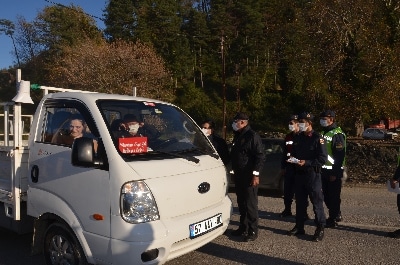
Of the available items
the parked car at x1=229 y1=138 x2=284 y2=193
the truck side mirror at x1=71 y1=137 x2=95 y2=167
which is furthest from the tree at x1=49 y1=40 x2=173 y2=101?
the truck side mirror at x1=71 y1=137 x2=95 y2=167

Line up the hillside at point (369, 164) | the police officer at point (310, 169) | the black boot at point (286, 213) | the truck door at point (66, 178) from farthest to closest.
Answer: the hillside at point (369, 164)
the black boot at point (286, 213)
the police officer at point (310, 169)
the truck door at point (66, 178)

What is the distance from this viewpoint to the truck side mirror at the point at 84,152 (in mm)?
3910

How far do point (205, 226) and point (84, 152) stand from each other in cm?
148

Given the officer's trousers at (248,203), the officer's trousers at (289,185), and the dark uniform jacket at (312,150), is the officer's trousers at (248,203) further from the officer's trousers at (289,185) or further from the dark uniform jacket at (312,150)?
the officer's trousers at (289,185)

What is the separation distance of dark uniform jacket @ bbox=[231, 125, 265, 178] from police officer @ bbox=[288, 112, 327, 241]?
1.76ft

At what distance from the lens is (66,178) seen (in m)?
4.21

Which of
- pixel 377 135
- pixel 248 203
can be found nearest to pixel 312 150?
pixel 248 203

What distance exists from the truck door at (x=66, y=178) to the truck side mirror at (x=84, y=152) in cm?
10

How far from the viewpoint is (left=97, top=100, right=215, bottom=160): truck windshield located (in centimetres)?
426

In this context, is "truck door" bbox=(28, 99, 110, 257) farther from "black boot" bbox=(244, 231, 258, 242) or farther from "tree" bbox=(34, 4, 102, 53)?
"tree" bbox=(34, 4, 102, 53)

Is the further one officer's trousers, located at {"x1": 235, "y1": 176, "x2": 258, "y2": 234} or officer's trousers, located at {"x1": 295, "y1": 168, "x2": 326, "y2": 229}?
officer's trousers, located at {"x1": 295, "y1": 168, "x2": 326, "y2": 229}

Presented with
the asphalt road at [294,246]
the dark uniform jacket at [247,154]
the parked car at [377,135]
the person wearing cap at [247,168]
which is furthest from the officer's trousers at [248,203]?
the parked car at [377,135]

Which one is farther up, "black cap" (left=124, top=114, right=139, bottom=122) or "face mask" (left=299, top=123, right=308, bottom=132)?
"black cap" (left=124, top=114, right=139, bottom=122)

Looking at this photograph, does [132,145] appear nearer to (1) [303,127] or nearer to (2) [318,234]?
(1) [303,127]
